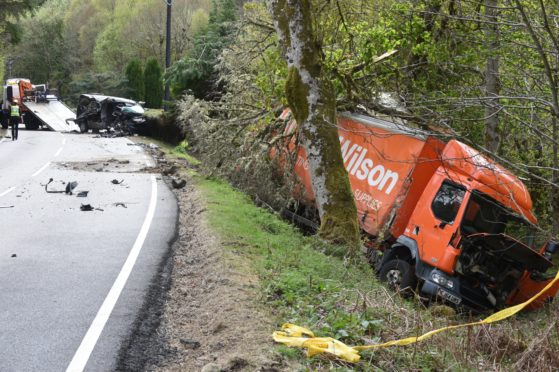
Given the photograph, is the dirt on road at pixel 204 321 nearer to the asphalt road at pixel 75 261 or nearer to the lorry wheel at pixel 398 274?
the asphalt road at pixel 75 261

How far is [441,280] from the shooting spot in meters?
10.3

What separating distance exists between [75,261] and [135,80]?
43.0 meters

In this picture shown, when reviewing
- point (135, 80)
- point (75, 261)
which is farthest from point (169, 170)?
point (135, 80)

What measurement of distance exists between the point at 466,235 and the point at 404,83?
4.91 meters

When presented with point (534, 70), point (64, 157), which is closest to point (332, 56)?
Answer: point (534, 70)

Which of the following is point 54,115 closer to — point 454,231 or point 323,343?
point 454,231

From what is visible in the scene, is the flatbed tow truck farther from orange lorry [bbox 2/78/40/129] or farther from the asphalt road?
the asphalt road

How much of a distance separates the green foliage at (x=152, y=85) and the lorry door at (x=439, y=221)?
38.2m

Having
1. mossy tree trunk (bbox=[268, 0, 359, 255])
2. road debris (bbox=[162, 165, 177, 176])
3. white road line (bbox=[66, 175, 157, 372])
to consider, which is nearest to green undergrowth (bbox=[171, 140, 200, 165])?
road debris (bbox=[162, 165, 177, 176])

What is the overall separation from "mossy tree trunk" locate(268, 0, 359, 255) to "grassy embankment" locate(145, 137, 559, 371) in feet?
2.89

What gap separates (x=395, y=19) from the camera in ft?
43.3

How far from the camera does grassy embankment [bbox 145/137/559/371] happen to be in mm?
5426

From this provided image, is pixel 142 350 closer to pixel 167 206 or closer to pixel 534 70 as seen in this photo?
pixel 534 70

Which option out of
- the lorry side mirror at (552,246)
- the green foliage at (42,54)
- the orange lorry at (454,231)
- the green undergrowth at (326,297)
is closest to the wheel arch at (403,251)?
the orange lorry at (454,231)
